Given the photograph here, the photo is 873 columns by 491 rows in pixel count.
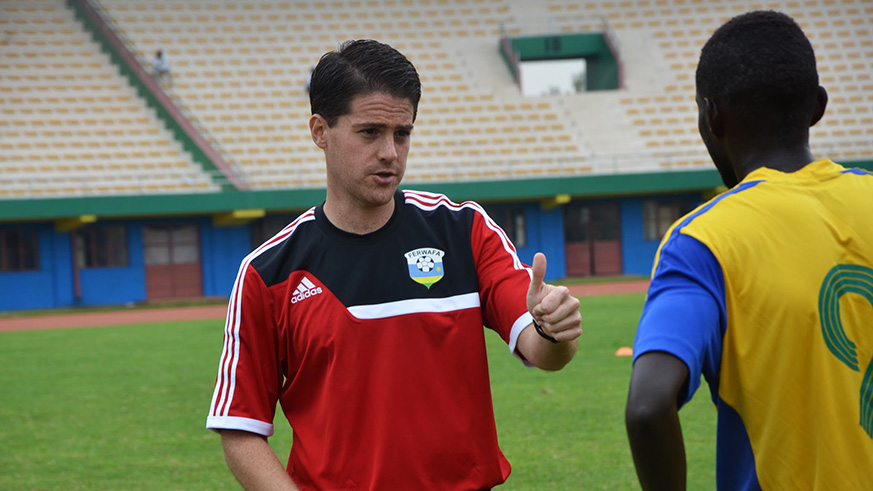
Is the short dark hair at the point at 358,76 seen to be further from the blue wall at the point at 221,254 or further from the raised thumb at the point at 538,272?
the blue wall at the point at 221,254

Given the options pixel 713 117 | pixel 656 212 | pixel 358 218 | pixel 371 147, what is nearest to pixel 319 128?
pixel 371 147

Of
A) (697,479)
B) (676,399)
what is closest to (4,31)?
(697,479)

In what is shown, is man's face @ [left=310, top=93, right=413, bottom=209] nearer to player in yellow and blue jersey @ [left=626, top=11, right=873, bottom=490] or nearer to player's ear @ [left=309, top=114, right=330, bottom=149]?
player's ear @ [left=309, top=114, right=330, bottom=149]

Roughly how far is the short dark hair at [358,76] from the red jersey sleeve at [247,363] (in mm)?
585

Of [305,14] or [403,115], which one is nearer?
[403,115]

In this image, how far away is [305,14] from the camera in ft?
112

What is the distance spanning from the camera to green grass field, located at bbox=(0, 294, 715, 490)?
6.60 m

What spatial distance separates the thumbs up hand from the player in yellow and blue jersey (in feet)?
1.51

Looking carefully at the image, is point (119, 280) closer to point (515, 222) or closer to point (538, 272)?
point (515, 222)

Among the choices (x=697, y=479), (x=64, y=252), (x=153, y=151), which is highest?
(x=697, y=479)

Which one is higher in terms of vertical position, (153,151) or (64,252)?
(153,151)

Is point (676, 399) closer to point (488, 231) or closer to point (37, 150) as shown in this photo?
point (488, 231)

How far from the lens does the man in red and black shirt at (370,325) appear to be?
2680 mm

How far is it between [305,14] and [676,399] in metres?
34.0
